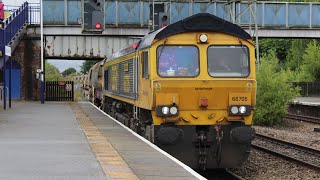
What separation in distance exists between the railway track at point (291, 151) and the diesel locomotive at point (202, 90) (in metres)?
2.33

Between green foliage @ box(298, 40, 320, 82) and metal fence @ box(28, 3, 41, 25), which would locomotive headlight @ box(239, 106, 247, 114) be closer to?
metal fence @ box(28, 3, 41, 25)

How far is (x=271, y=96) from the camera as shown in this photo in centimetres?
2659

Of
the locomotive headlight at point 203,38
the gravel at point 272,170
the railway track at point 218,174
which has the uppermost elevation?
the locomotive headlight at point 203,38

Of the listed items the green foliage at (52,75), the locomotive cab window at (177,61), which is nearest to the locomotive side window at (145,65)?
the locomotive cab window at (177,61)

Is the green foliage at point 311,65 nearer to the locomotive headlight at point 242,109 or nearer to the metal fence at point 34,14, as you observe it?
the metal fence at point 34,14

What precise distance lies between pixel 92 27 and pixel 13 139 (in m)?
9.98

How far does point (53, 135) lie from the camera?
14.1 metres

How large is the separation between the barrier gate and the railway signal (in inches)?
624

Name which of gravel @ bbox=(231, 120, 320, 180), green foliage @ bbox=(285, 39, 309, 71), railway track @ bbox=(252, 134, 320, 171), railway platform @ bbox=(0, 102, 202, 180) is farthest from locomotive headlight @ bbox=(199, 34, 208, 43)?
green foliage @ bbox=(285, 39, 309, 71)

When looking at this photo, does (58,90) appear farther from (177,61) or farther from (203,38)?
(203,38)

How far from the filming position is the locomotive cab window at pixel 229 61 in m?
12.3

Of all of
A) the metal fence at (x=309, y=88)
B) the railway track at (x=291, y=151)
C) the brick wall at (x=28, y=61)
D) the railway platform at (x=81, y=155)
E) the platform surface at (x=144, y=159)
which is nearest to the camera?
the railway platform at (x=81, y=155)

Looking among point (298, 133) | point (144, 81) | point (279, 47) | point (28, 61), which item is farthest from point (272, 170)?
point (279, 47)

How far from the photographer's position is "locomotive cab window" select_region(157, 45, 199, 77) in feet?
39.7
